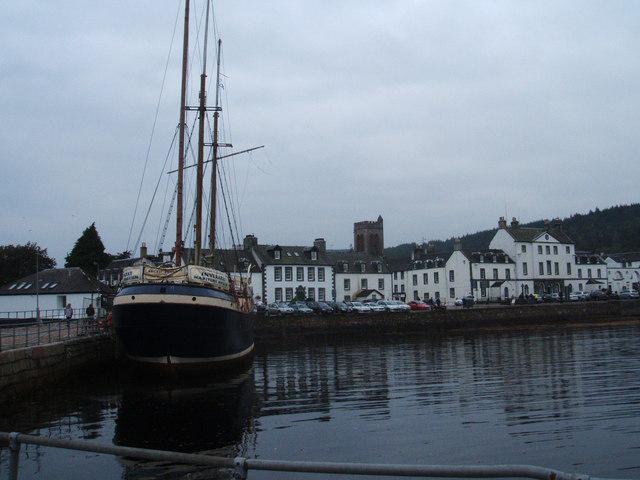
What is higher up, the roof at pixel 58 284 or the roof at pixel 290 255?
the roof at pixel 290 255

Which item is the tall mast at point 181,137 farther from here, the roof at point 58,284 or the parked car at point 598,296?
the parked car at point 598,296

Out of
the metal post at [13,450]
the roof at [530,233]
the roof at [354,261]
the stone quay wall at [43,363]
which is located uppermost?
the roof at [530,233]

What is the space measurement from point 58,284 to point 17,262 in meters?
28.6

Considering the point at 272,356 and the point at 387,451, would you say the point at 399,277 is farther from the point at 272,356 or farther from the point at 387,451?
the point at 387,451

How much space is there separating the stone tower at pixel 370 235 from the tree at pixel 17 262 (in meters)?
46.6

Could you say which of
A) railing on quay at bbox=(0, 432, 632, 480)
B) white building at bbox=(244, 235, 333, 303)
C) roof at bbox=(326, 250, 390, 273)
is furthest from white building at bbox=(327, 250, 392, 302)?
railing on quay at bbox=(0, 432, 632, 480)

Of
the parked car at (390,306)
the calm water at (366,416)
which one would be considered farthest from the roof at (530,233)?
the calm water at (366,416)

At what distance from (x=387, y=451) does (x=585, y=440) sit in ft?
14.0

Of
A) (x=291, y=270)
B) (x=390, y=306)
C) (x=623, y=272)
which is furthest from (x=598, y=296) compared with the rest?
(x=291, y=270)

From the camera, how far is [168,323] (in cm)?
2383

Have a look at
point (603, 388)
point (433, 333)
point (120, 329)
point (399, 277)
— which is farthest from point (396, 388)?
point (399, 277)

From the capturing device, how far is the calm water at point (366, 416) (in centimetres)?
1227

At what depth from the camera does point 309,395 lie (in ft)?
70.4

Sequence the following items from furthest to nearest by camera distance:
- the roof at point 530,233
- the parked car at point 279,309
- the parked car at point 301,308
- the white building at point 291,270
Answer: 1. the roof at point 530,233
2. the white building at point 291,270
3. the parked car at point 301,308
4. the parked car at point 279,309
